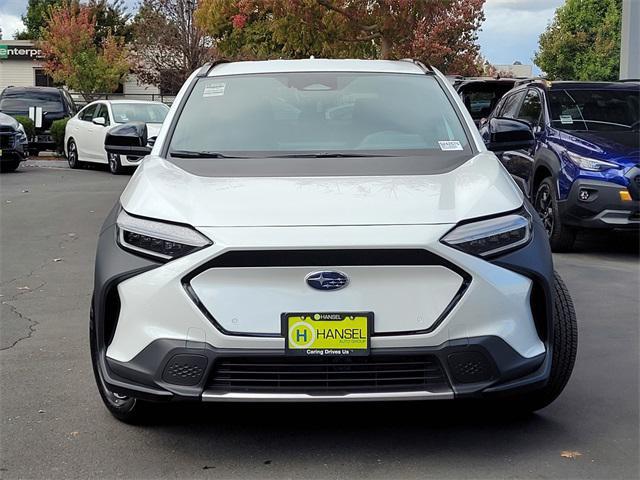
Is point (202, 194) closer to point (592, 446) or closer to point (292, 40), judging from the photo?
point (592, 446)

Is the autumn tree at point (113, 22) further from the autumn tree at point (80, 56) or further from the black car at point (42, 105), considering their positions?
the black car at point (42, 105)

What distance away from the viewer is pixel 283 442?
4188mm

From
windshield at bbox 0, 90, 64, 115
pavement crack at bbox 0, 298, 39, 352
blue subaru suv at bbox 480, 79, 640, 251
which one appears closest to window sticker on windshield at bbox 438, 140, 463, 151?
pavement crack at bbox 0, 298, 39, 352

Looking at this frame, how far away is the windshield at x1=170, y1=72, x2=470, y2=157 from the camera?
4.87m

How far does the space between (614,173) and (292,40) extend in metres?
15.5

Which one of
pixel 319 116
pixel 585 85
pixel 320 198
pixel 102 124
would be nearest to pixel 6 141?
pixel 102 124

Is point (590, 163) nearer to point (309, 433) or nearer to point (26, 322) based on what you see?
point (26, 322)

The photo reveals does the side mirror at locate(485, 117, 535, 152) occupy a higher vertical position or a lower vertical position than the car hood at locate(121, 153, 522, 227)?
higher

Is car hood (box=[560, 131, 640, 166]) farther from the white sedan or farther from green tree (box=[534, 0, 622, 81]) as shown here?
green tree (box=[534, 0, 622, 81])

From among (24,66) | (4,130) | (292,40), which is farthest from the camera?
(24,66)

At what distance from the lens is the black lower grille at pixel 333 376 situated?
3.68 meters

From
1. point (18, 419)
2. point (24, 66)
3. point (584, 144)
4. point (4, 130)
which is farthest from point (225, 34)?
point (18, 419)

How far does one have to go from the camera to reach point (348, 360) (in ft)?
12.0

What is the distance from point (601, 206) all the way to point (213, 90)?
4.89 m
